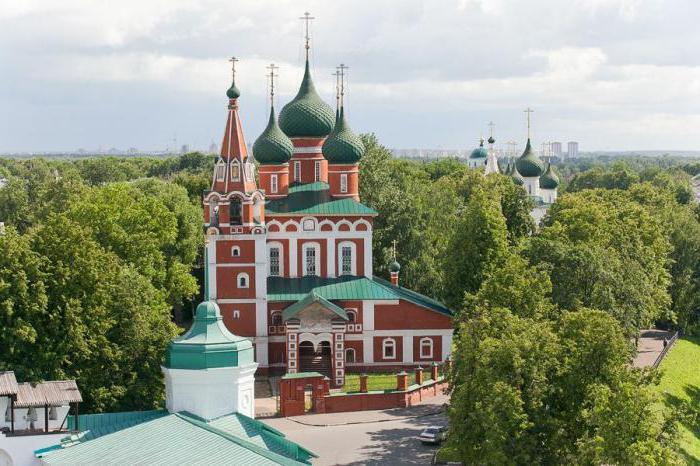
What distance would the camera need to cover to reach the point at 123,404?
34375 millimetres

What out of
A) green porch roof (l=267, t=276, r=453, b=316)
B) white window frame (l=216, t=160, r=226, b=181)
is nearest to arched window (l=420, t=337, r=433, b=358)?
green porch roof (l=267, t=276, r=453, b=316)

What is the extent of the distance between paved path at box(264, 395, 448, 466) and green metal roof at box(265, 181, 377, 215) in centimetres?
947

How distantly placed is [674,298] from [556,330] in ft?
110

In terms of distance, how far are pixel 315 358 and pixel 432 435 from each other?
1111 centimetres

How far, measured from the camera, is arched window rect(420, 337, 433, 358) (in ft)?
156

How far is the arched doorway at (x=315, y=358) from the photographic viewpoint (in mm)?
46062

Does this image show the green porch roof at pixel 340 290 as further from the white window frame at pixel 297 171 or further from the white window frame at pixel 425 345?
the white window frame at pixel 297 171

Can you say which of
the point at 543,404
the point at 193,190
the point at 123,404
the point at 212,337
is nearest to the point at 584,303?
the point at 543,404

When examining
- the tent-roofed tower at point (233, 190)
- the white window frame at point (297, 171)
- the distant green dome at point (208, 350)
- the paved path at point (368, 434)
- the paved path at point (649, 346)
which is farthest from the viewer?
the white window frame at point (297, 171)

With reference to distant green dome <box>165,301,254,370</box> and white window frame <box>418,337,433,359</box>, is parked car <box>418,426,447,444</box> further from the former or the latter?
distant green dome <box>165,301,254,370</box>

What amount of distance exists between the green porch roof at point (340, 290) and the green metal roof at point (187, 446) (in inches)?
872

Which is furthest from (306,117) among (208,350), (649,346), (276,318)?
(208,350)

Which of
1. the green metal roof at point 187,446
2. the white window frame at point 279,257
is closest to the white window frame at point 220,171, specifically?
the white window frame at point 279,257

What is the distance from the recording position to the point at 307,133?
51.7m
